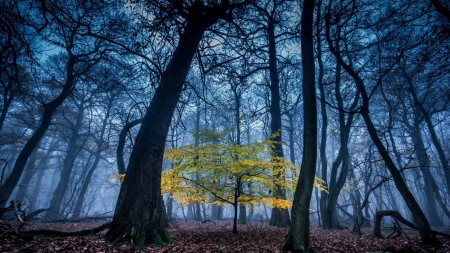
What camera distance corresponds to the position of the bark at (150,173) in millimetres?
4445

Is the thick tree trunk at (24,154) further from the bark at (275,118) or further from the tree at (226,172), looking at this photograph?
the bark at (275,118)

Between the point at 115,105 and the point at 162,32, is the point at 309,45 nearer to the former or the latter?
the point at 162,32

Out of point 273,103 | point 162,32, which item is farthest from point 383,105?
point 162,32

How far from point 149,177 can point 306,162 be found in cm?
353

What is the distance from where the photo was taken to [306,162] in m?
4.82

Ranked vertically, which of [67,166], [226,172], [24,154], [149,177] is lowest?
[149,177]

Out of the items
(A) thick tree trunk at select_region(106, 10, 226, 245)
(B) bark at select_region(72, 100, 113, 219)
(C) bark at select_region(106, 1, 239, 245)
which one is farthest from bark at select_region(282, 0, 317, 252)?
(B) bark at select_region(72, 100, 113, 219)

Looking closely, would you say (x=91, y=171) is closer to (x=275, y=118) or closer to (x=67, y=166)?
(x=67, y=166)

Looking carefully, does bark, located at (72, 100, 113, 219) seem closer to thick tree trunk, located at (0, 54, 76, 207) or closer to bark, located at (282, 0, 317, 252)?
thick tree trunk, located at (0, 54, 76, 207)

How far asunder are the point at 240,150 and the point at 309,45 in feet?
11.4

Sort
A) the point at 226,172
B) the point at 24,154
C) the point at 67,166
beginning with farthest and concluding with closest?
the point at 67,166 → the point at 24,154 → the point at 226,172

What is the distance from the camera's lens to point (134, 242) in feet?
13.9

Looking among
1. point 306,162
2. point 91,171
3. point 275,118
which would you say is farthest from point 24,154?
point 306,162

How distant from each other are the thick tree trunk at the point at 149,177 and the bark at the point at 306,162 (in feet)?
9.26
